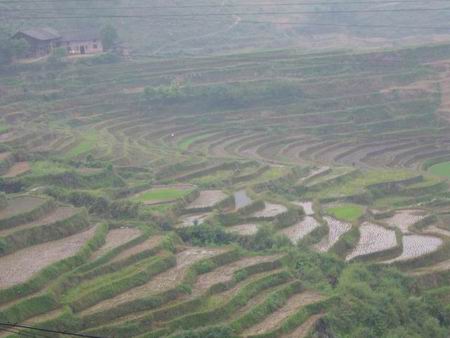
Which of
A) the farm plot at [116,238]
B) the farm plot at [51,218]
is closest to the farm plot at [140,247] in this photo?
the farm plot at [116,238]

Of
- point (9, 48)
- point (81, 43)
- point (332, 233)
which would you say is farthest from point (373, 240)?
point (81, 43)

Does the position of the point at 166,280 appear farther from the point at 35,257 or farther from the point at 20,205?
the point at 20,205

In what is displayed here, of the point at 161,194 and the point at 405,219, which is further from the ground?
the point at 161,194

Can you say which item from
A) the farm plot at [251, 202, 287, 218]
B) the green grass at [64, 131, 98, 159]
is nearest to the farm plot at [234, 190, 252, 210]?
the farm plot at [251, 202, 287, 218]

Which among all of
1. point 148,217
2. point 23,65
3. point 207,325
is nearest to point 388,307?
point 207,325

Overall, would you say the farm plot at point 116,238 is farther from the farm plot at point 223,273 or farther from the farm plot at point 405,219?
the farm plot at point 405,219

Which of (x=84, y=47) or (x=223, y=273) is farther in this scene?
(x=84, y=47)

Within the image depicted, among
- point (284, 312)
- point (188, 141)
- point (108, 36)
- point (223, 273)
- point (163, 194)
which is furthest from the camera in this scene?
point (108, 36)
